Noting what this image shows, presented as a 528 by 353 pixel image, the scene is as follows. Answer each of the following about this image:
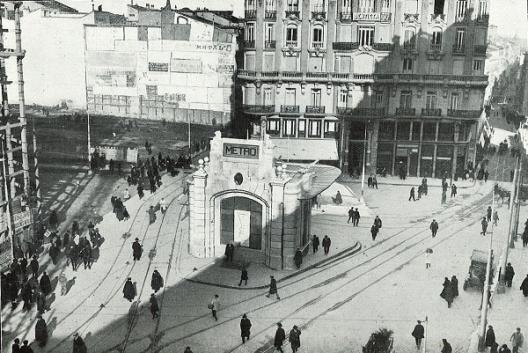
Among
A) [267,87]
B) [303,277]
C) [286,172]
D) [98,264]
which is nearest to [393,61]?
[267,87]

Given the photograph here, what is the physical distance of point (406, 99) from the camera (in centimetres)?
5597

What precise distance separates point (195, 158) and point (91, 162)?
356 inches

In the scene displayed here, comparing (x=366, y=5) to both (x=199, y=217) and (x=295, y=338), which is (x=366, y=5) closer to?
(x=199, y=217)

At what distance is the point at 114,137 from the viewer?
65.4 metres

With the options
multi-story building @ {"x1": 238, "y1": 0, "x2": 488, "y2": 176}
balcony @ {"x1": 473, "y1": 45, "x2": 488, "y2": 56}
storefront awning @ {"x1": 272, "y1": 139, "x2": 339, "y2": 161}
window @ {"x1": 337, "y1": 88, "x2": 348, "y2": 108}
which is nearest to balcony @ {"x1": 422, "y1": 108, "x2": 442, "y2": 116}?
multi-story building @ {"x1": 238, "y1": 0, "x2": 488, "y2": 176}

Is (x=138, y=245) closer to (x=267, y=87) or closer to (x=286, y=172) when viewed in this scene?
(x=286, y=172)

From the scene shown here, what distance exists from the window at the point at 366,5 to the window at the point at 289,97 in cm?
973

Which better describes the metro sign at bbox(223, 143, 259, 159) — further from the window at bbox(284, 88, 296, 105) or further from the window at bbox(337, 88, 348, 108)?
the window at bbox(337, 88, 348, 108)

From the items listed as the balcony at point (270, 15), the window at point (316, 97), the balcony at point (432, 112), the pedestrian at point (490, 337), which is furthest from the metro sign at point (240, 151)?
the balcony at point (432, 112)

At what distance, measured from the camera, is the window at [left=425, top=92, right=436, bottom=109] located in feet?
182

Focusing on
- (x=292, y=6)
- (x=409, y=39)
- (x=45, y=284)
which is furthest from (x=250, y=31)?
A: (x=45, y=284)

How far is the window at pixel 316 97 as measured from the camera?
56.7 metres

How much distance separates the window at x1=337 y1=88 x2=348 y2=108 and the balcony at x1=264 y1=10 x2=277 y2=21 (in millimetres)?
9301

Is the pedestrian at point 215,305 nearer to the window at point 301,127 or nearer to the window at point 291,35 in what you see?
the window at point 301,127
